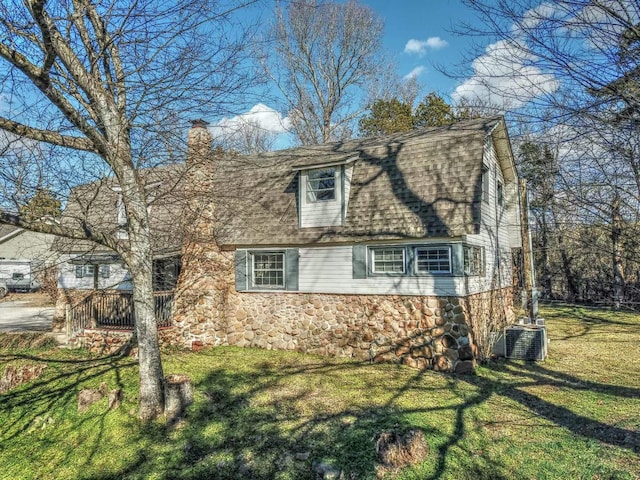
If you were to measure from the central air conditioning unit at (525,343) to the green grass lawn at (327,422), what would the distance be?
57cm

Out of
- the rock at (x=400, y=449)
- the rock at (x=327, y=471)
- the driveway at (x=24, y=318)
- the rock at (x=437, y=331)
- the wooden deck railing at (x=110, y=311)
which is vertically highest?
the wooden deck railing at (x=110, y=311)

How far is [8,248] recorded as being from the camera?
1179 inches

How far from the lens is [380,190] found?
10250 millimetres

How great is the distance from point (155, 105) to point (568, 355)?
1119cm

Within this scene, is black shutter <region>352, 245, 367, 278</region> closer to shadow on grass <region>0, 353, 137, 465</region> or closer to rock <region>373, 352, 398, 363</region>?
rock <region>373, 352, 398, 363</region>

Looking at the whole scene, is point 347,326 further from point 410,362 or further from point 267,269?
point 267,269

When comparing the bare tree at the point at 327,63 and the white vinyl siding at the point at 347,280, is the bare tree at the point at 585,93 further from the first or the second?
the bare tree at the point at 327,63

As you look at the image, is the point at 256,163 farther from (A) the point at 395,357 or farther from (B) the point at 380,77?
(B) the point at 380,77

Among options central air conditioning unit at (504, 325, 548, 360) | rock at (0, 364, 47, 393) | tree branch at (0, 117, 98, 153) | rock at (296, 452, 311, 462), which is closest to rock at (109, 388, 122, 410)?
rock at (0, 364, 47, 393)

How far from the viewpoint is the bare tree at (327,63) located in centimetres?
2248

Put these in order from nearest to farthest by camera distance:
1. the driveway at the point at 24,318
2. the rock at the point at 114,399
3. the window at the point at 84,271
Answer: the rock at the point at 114,399 < the driveway at the point at 24,318 < the window at the point at 84,271

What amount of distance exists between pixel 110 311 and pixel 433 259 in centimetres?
1022

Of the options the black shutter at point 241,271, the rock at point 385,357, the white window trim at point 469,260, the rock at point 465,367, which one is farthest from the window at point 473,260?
the black shutter at point 241,271

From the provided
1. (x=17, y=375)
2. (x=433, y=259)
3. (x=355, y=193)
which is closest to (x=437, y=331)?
(x=433, y=259)
